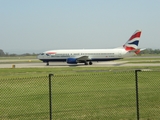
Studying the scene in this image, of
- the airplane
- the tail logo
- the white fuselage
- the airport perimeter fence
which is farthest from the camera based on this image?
the tail logo

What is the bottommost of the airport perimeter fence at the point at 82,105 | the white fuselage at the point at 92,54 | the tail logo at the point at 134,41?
the airport perimeter fence at the point at 82,105

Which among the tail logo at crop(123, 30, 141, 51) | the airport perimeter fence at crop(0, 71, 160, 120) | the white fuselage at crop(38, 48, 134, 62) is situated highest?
the tail logo at crop(123, 30, 141, 51)

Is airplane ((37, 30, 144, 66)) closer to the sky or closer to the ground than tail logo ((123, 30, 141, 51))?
closer to the ground

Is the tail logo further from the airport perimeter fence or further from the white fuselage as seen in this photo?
the airport perimeter fence

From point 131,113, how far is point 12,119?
157 inches

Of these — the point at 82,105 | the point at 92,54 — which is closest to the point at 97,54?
the point at 92,54

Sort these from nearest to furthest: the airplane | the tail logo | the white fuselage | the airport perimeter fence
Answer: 1. the airport perimeter fence
2. the airplane
3. the white fuselage
4. the tail logo

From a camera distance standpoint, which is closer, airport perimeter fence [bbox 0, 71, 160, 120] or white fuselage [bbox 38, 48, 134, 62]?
airport perimeter fence [bbox 0, 71, 160, 120]

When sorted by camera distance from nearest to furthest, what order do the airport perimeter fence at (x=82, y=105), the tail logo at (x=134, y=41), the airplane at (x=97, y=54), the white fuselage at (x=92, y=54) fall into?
the airport perimeter fence at (x=82, y=105) → the airplane at (x=97, y=54) → the white fuselage at (x=92, y=54) → the tail logo at (x=134, y=41)

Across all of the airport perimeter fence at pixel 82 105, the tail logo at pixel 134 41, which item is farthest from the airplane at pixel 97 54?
the airport perimeter fence at pixel 82 105

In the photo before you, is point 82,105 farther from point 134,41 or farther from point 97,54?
point 134,41

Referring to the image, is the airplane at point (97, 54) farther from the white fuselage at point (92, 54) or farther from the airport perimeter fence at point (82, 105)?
the airport perimeter fence at point (82, 105)

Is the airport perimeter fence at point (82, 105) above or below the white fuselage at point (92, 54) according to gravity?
below

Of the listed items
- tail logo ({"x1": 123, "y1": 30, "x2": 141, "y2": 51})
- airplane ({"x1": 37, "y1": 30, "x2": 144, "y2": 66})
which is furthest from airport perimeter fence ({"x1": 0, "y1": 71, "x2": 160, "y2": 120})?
tail logo ({"x1": 123, "y1": 30, "x2": 141, "y2": 51})
